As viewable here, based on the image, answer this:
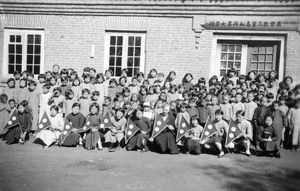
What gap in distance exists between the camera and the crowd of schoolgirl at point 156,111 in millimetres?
8062

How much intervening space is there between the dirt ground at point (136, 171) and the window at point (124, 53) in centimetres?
447

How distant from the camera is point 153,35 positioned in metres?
11.3

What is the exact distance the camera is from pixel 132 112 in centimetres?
865

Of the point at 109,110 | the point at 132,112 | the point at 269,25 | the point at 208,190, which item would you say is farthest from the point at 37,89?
the point at 269,25

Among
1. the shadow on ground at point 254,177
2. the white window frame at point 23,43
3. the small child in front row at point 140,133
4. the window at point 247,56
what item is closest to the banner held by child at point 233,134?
the shadow on ground at point 254,177

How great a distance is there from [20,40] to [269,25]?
882 cm

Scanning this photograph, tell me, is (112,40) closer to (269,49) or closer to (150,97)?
(150,97)

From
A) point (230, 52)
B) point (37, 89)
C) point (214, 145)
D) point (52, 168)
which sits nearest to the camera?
point (52, 168)

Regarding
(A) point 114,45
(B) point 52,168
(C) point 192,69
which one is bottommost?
(B) point 52,168

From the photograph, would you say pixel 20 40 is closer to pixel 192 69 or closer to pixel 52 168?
pixel 192 69

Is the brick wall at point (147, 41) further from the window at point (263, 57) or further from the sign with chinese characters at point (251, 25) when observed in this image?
the window at point (263, 57)

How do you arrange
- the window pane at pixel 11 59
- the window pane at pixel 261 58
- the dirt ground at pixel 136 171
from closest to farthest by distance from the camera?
the dirt ground at pixel 136 171 < the window pane at pixel 261 58 < the window pane at pixel 11 59

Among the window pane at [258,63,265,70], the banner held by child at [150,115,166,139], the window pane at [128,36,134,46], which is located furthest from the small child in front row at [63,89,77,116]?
the window pane at [258,63,265,70]

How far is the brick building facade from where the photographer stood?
1077 cm
